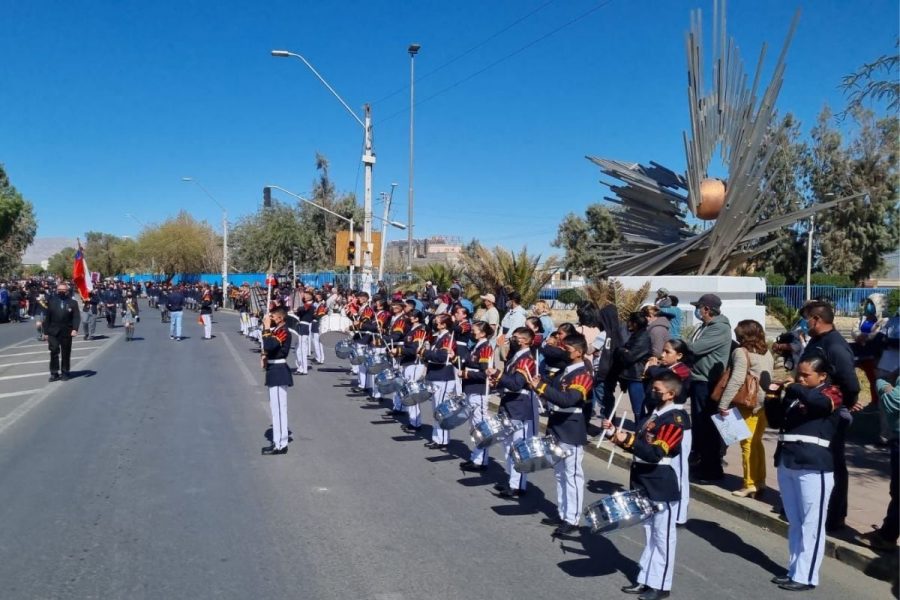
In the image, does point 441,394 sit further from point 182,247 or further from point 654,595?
point 182,247

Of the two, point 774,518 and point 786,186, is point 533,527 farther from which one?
point 786,186

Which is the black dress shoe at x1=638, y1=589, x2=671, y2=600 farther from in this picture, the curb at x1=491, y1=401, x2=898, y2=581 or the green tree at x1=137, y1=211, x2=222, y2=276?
the green tree at x1=137, y1=211, x2=222, y2=276

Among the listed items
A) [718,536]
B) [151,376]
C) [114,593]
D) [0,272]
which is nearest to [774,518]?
[718,536]

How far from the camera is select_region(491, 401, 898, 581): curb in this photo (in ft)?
17.4

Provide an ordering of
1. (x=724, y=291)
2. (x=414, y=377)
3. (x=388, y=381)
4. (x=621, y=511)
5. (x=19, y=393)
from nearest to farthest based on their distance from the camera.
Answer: (x=621, y=511), (x=388, y=381), (x=414, y=377), (x=19, y=393), (x=724, y=291)

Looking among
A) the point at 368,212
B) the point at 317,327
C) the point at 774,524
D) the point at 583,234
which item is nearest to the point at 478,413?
the point at 774,524

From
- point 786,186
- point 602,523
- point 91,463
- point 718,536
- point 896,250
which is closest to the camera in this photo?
point 602,523

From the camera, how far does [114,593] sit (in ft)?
15.5

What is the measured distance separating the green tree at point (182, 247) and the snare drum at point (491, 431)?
7574 cm

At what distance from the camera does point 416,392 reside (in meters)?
9.13

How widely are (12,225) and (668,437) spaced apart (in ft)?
207

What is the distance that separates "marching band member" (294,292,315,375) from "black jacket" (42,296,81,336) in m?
4.52

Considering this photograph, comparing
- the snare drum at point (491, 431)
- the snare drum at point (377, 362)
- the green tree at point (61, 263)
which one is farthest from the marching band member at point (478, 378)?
the green tree at point (61, 263)

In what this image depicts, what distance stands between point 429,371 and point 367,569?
4385 millimetres
